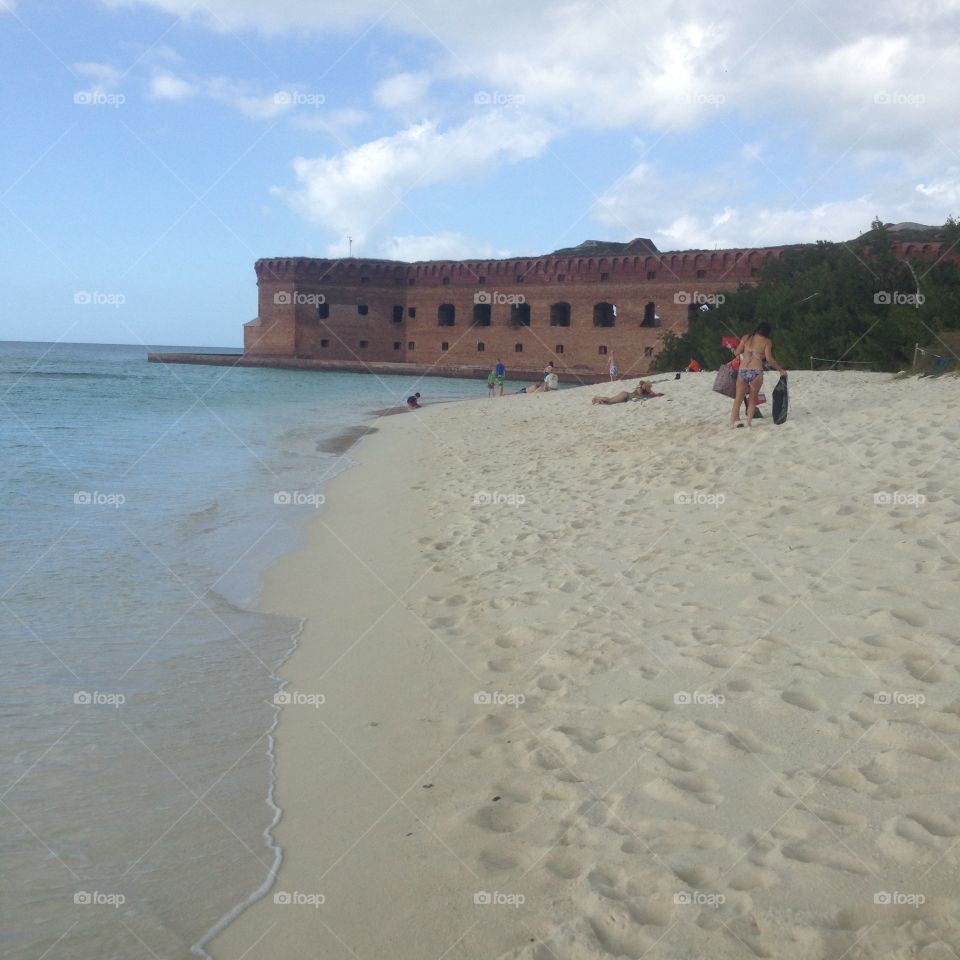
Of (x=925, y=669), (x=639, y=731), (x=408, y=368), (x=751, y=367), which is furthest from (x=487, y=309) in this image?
(x=639, y=731)

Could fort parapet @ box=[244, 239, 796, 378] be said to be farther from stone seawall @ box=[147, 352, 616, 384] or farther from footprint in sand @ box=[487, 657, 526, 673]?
footprint in sand @ box=[487, 657, 526, 673]

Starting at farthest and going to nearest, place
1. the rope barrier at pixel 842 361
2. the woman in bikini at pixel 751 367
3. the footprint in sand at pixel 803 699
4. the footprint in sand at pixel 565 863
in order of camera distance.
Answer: the rope barrier at pixel 842 361 < the woman in bikini at pixel 751 367 < the footprint in sand at pixel 803 699 < the footprint in sand at pixel 565 863

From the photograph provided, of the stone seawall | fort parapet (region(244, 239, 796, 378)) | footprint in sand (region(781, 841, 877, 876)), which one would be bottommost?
footprint in sand (region(781, 841, 877, 876))

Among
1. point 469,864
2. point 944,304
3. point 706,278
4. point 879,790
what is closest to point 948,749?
point 879,790

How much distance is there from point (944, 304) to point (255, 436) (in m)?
13.3

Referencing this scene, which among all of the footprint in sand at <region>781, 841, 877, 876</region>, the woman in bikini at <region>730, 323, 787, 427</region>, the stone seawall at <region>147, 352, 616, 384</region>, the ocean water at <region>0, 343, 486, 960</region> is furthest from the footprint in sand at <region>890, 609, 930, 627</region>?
the stone seawall at <region>147, 352, 616, 384</region>

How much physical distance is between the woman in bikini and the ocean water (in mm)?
4781

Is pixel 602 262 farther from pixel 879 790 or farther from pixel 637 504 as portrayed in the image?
pixel 879 790

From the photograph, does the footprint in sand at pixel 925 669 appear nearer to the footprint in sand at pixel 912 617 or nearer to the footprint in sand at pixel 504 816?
the footprint in sand at pixel 912 617

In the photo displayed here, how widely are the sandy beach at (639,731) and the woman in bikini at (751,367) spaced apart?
2605mm

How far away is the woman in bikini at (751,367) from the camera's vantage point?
9172 mm

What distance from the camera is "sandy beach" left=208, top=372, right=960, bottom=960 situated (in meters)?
2.13

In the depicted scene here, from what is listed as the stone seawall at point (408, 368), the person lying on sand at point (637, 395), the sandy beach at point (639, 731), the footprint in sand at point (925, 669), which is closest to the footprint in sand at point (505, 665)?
the sandy beach at point (639, 731)

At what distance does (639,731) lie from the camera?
301cm
